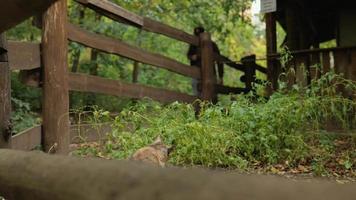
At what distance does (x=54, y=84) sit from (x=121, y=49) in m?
1.83

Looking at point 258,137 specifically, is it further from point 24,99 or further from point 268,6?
point 24,99

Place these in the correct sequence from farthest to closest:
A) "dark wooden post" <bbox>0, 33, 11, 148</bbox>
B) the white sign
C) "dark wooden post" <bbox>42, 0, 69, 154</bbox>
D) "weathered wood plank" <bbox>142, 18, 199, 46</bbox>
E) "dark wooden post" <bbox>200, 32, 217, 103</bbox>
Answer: "dark wooden post" <bbox>200, 32, 217, 103</bbox>, the white sign, "weathered wood plank" <bbox>142, 18, 199, 46</bbox>, "dark wooden post" <bbox>42, 0, 69, 154</bbox>, "dark wooden post" <bbox>0, 33, 11, 148</bbox>

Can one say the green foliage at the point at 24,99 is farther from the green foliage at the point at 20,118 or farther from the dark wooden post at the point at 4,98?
the dark wooden post at the point at 4,98

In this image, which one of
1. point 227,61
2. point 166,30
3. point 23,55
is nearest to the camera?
point 23,55

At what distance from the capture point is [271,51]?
8367 mm

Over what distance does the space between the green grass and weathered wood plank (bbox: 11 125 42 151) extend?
1.56 feet

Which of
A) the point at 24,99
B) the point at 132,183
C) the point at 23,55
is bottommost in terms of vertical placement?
the point at 132,183

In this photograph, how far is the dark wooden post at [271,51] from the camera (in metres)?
7.96

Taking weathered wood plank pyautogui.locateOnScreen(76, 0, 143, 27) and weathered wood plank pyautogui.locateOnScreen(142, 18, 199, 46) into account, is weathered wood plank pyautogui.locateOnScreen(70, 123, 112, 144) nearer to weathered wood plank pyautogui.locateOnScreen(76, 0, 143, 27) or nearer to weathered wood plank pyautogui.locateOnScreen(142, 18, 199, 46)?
weathered wood plank pyautogui.locateOnScreen(76, 0, 143, 27)

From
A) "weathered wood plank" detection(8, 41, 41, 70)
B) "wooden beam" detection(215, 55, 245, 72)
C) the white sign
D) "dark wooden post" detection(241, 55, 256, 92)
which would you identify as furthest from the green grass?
"dark wooden post" detection(241, 55, 256, 92)

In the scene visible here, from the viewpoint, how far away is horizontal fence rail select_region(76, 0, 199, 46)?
5691mm

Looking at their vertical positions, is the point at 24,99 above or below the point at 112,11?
below

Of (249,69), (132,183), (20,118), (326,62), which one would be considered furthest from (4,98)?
(249,69)

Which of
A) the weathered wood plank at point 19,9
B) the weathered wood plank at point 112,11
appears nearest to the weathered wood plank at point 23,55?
the weathered wood plank at point 112,11
